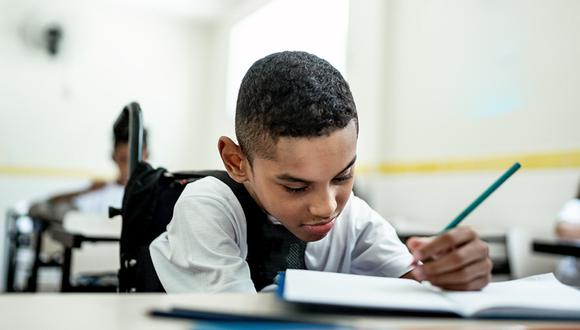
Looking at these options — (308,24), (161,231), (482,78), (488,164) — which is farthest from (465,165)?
(161,231)

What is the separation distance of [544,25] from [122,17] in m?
4.16

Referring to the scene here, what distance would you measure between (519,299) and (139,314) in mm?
309

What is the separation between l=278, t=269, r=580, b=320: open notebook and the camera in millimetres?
417

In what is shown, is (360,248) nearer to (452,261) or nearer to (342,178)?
(342,178)

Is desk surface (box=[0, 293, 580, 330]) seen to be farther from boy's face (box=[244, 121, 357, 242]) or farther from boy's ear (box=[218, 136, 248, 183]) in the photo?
boy's ear (box=[218, 136, 248, 183])

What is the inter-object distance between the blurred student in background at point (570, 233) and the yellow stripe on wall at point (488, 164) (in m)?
0.25

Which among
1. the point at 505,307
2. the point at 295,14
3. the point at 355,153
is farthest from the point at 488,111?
the point at 505,307

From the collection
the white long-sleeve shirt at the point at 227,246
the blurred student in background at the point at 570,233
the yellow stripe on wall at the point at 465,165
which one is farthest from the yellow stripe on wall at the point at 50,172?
the white long-sleeve shirt at the point at 227,246

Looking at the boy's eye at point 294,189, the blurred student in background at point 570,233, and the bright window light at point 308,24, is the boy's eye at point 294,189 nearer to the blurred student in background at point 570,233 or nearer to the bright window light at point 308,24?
the bright window light at point 308,24

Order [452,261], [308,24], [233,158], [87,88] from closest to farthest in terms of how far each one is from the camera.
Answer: [452,261]
[233,158]
[308,24]
[87,88]

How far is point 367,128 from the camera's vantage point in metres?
4.02

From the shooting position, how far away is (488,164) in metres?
3.14

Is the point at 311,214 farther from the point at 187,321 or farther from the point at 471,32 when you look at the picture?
the point at 471,32

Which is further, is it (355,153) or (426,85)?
(426,85)
